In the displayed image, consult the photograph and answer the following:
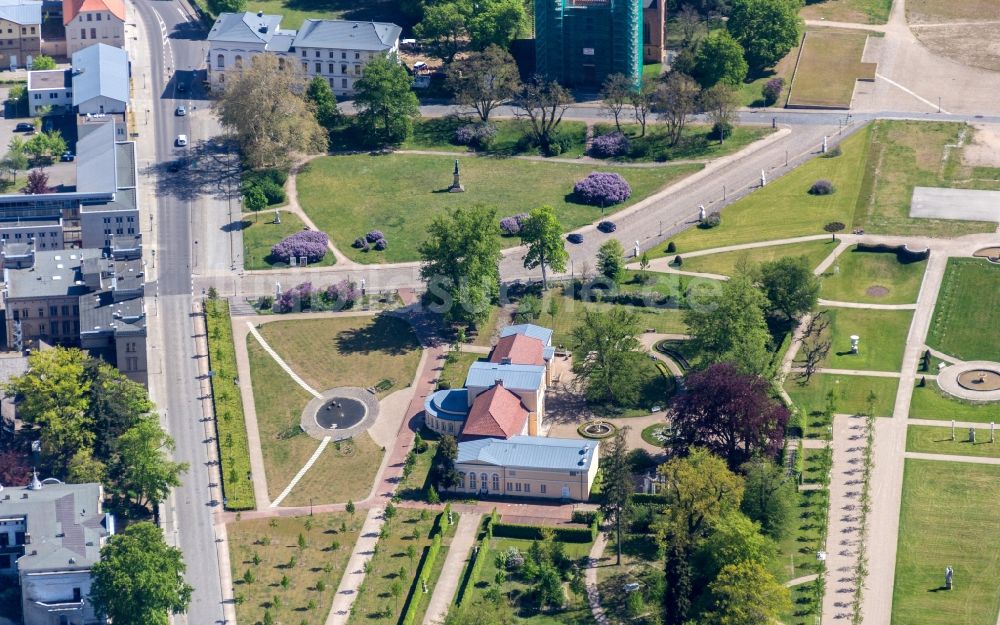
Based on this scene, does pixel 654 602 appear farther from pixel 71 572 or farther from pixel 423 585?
pixel 71 572

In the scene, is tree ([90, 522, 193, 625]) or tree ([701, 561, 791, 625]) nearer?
tree ([701, 561, 791, 625])

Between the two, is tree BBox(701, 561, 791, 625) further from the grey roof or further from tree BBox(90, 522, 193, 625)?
the grey roof

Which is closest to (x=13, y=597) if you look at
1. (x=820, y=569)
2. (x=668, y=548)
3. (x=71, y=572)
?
(x=71, y=572)

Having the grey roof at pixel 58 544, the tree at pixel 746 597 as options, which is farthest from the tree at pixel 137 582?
the tree at pixel 746 597

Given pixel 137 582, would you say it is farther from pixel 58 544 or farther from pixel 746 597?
pixel 746 597

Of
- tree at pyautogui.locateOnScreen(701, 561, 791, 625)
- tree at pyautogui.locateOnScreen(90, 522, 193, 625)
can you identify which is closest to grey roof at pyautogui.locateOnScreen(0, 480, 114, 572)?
tree at pyautogui.locateOnScreen(90, 522, 193, 625)

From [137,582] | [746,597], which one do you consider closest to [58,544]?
[137,582]

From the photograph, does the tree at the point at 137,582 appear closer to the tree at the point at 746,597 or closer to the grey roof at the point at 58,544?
the grey roof at the point at 58,544

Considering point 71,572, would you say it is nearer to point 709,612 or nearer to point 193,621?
point 193,621
